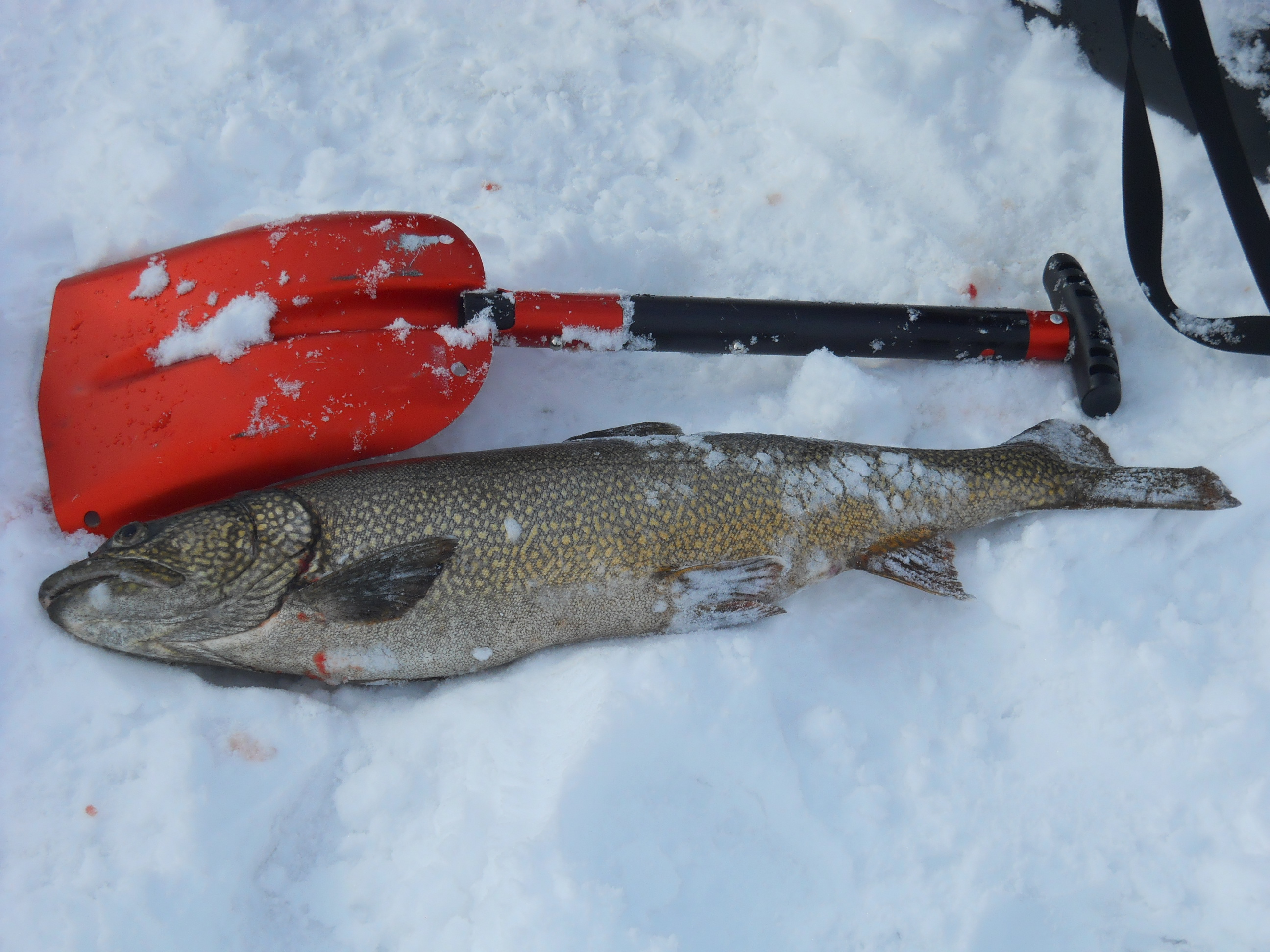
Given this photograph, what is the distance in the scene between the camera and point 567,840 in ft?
6.88

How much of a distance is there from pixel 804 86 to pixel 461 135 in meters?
1.44

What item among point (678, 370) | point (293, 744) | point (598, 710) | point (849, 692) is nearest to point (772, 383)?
point (678, 370)

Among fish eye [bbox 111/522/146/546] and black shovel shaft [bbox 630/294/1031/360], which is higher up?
black shovel shaft [bbox 630/294/1031/360]

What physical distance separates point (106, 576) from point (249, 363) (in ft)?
2.37

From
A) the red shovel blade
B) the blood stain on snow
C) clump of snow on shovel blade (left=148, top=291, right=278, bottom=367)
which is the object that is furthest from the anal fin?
clump of snow on shovel blade (left=148, top=291, right=278, bottom=367)

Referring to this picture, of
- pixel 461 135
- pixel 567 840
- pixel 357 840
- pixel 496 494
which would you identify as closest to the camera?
pixel 567 840

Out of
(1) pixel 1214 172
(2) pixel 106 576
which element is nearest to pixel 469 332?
(2) pixel 106 576

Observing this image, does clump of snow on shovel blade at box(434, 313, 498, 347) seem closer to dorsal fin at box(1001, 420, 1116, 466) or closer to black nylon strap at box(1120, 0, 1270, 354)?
dorsal fin at box(1001, 420, 1116, 466)

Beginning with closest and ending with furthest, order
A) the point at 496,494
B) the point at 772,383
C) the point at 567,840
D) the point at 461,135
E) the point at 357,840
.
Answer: the point at 567,840 → the point at 357,840 → the point at 496,494 → the point at 772,383 → the point at 461,135

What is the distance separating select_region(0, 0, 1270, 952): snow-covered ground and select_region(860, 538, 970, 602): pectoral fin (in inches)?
5.4

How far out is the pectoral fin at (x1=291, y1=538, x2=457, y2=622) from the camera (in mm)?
2318

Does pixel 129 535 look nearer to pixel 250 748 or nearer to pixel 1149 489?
pixel 250 748

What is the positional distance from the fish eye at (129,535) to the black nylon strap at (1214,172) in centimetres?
334

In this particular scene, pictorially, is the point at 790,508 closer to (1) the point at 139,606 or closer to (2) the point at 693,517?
(2) the point at 693,517
